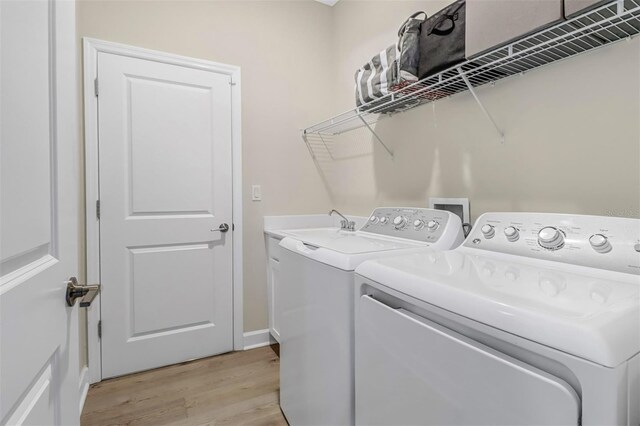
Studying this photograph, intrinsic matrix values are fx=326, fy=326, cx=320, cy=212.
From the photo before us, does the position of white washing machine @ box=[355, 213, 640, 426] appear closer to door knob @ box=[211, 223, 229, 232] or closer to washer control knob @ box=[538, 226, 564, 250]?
washer control knob @ box=[538, 226, 564, 250]

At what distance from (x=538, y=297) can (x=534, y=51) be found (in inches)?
36.9

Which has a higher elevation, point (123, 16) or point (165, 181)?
point (123, 16)

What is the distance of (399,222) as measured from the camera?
164cm

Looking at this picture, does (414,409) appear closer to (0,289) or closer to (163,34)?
(0,289)

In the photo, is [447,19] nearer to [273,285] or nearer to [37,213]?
[37,213]

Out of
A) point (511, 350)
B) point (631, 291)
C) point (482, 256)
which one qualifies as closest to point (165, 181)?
point (482, 256)

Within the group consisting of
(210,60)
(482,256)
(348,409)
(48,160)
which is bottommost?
(348,409)

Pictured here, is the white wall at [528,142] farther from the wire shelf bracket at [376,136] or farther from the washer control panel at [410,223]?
the washer control panel at [410,223]

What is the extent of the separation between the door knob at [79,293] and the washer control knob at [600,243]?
1.28 metres

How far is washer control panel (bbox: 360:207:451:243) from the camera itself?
145 centimetres

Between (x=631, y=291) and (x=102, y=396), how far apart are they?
237cm

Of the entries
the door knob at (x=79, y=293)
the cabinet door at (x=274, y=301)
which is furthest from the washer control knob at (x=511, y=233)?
the cabinet door at (x=274, y=301)

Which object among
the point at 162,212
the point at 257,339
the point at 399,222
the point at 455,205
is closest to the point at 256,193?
the point at 162,212

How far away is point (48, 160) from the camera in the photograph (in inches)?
24.5
